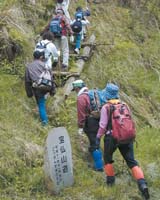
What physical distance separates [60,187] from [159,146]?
3.52 metres

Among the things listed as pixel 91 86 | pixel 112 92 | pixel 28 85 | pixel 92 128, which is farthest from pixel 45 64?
pixel 91 86

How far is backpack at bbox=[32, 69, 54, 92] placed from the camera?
9055mm

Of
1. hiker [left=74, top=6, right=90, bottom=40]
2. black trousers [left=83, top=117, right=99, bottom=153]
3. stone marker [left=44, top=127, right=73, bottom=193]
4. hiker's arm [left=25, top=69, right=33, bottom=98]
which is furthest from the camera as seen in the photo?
hiker [left=74, top=6, right=90, bottom=40]

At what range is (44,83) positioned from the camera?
9070mm

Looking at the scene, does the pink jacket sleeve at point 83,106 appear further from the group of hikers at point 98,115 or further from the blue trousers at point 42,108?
the blue trousers at point 42,108

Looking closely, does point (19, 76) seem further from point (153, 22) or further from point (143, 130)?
point (153, 22)

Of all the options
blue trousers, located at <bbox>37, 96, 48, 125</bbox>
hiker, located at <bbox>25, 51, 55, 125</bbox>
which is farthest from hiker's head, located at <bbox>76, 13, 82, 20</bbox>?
blue trousers, located at <bbox>37, 96, 48, 125</bbox>

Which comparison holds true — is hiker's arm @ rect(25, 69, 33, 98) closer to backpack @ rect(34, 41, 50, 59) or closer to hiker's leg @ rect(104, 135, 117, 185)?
backpack @ rect(34, 41, 50, 59)

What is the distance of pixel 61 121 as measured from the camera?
9797 mm

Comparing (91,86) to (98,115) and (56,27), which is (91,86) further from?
(98,115)

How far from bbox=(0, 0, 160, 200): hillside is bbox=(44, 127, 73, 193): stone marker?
174 mm

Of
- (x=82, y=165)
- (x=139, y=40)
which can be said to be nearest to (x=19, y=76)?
(x=82, y=165)

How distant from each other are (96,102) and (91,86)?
159 inches

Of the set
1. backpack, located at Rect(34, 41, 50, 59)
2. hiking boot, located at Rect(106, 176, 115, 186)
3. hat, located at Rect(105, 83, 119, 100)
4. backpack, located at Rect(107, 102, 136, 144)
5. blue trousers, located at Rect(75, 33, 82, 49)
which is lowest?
blue trousers, located at Rect(75, 33, 82, 49)
